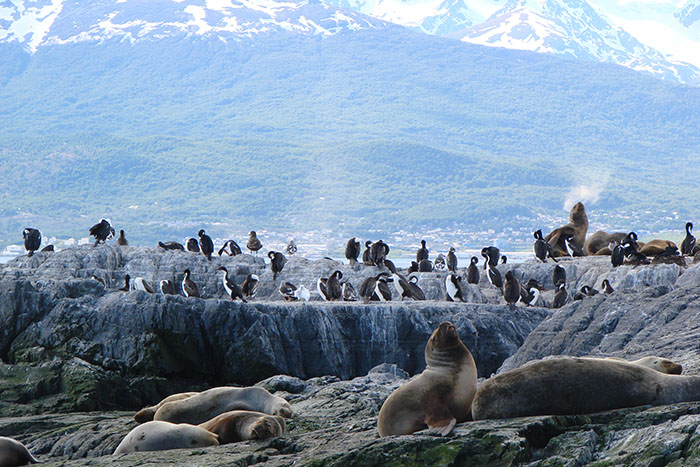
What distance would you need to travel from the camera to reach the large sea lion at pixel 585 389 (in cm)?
890

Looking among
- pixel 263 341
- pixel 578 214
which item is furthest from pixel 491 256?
pixel 263 341

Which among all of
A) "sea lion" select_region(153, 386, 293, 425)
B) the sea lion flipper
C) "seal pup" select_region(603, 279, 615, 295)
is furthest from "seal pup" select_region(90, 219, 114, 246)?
the sea lion flipper

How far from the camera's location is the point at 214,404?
13016 millimetres

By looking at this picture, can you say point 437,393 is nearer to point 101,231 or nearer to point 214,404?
point 214,404

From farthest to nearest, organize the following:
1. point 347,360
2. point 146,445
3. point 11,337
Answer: point 347,360
point 11,337
point 146,445

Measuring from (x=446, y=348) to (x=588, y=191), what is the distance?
164 meters

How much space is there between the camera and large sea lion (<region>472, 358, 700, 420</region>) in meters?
8.90

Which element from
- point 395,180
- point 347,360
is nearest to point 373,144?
point 395,180

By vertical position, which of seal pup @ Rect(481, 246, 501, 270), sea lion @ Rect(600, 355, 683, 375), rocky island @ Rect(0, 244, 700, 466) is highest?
sea lion @ Rect(600, 355, 683, 375)

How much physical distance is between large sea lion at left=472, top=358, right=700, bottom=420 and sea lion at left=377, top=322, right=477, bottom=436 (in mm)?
487

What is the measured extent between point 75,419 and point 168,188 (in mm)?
151389

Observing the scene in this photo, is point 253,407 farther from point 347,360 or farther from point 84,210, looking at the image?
point 84,210

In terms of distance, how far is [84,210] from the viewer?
155250mm

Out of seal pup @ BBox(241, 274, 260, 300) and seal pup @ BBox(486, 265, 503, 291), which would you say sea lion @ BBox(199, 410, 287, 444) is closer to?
seal pup @ BBox(241, 274, 260, 300)
